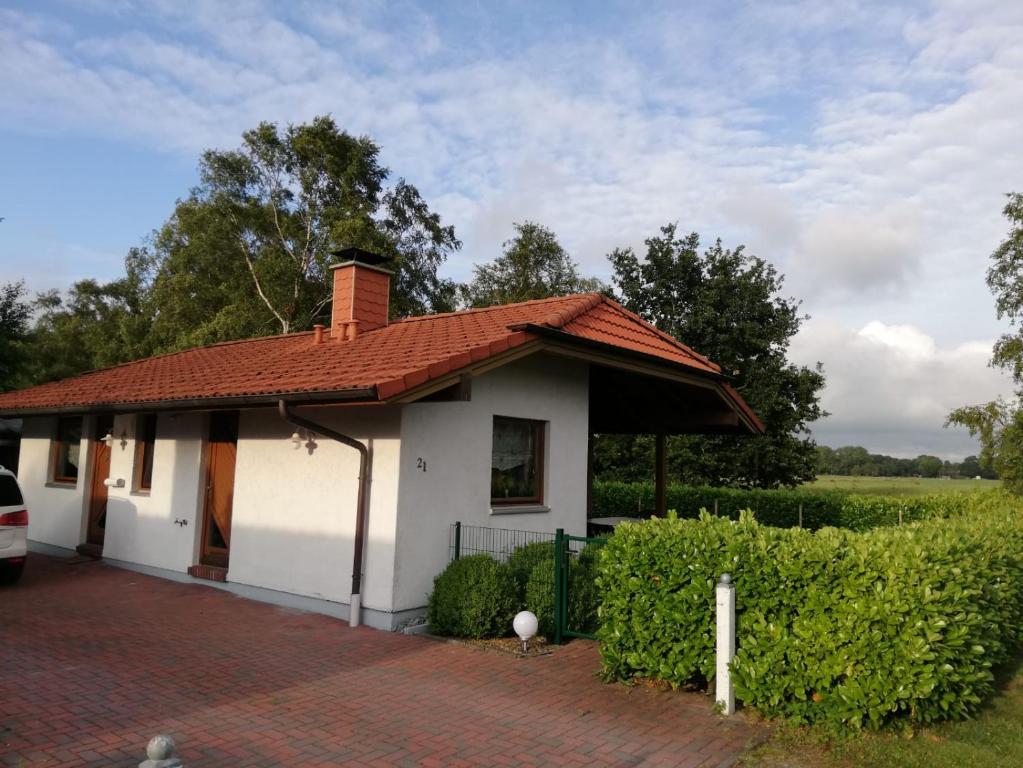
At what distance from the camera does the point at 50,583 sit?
1026 cm

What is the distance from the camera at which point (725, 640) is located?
5617 millimetres

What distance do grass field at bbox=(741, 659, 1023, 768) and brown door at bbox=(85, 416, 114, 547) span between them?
11.7 m

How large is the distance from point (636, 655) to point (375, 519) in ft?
11.3

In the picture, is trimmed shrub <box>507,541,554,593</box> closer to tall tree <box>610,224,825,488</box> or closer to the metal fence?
the metal fence

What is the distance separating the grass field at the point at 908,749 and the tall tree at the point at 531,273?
3283 cm

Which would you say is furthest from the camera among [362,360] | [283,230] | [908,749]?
[283,230]

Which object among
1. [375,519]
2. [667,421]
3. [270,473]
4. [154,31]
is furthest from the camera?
[667,421]

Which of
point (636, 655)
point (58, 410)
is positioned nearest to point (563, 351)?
point (636, 655)

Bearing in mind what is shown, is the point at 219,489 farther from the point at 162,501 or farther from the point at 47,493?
the point at 47,493

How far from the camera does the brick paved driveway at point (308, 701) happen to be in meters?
4.75

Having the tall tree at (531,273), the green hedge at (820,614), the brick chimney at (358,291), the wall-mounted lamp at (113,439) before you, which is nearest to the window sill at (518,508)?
the green hedge at (820,614)

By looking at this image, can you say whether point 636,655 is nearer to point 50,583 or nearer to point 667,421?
point 667,421

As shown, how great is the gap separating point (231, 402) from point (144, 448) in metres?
4.09

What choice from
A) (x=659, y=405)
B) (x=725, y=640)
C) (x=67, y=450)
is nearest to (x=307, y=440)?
(x=725, y=640)
